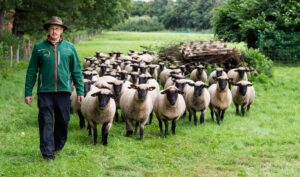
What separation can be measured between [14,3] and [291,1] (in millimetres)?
14627

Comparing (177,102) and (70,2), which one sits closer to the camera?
(177,102)

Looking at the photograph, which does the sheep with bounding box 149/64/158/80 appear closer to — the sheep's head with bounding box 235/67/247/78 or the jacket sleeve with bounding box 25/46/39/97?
the sheep's head with bounding box 235/67/247/78

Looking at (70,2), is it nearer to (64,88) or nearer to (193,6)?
(64,88)

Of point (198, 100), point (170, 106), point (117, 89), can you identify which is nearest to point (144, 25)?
point (198, 100)

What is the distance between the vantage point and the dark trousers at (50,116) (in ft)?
28.0

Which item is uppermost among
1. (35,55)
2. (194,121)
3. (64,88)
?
(35,55)

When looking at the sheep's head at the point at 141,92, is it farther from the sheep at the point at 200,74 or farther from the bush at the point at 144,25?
the bush at the point at 144,25

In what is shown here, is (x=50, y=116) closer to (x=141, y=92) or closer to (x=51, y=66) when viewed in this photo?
(x=51, y=66)

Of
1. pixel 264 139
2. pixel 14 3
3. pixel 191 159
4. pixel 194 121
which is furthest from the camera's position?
pixel 14 3

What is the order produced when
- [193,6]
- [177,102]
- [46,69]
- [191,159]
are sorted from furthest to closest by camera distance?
[193,6] → [177,102] → [191,159] → [46,69]

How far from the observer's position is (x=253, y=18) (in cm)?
2720

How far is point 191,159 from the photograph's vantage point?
9.26 meters

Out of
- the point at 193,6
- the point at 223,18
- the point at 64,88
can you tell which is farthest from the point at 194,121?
the point at 193,6

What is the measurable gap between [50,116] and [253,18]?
20.5 metres
